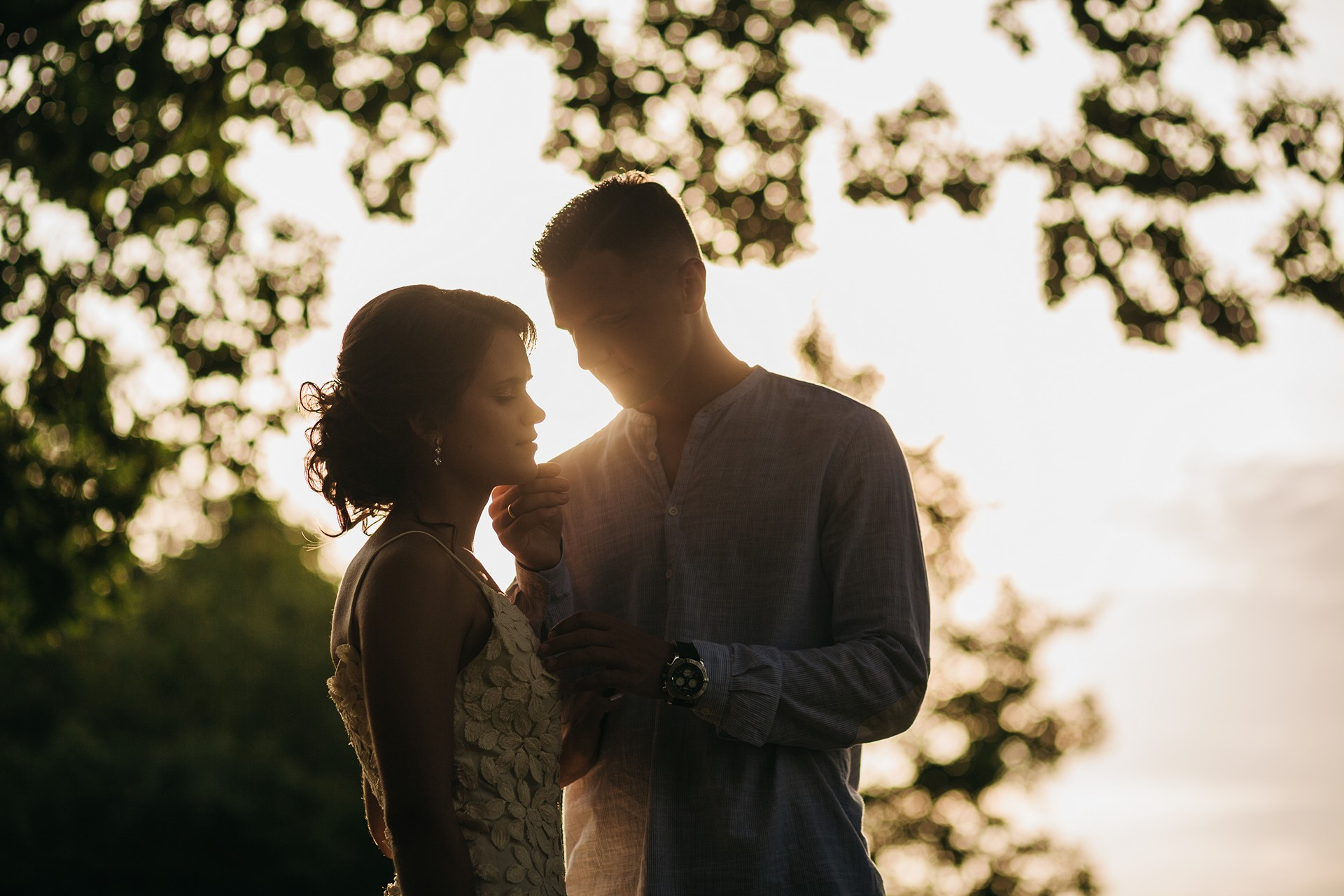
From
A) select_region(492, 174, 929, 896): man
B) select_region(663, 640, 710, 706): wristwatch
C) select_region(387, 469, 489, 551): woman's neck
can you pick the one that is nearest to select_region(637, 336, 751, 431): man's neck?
select_region(492, 174, 929, 896): man

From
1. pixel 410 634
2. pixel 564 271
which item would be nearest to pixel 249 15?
pixel 564 271

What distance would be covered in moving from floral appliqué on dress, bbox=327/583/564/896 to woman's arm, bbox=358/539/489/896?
0.09m

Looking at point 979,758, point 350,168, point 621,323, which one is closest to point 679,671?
point 621,323

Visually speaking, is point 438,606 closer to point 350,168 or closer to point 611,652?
point 611,652

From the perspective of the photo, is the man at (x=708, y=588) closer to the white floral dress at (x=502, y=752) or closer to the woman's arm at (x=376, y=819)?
the white floral dress at (x=502, y=752)

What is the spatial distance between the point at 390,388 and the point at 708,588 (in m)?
1.00

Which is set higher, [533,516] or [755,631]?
[533,516]

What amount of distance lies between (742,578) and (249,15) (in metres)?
5.95

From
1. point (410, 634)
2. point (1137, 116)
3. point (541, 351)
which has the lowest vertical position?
point (410, 634)

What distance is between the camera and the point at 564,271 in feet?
12.4

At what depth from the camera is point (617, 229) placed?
379 centimetres

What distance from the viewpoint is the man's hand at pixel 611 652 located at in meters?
3.01

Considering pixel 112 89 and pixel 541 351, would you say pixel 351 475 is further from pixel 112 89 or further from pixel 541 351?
pixel 112 89

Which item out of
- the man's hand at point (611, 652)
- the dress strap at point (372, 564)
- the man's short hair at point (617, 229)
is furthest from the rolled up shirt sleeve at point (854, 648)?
the man's short hair at point (617, 229)
